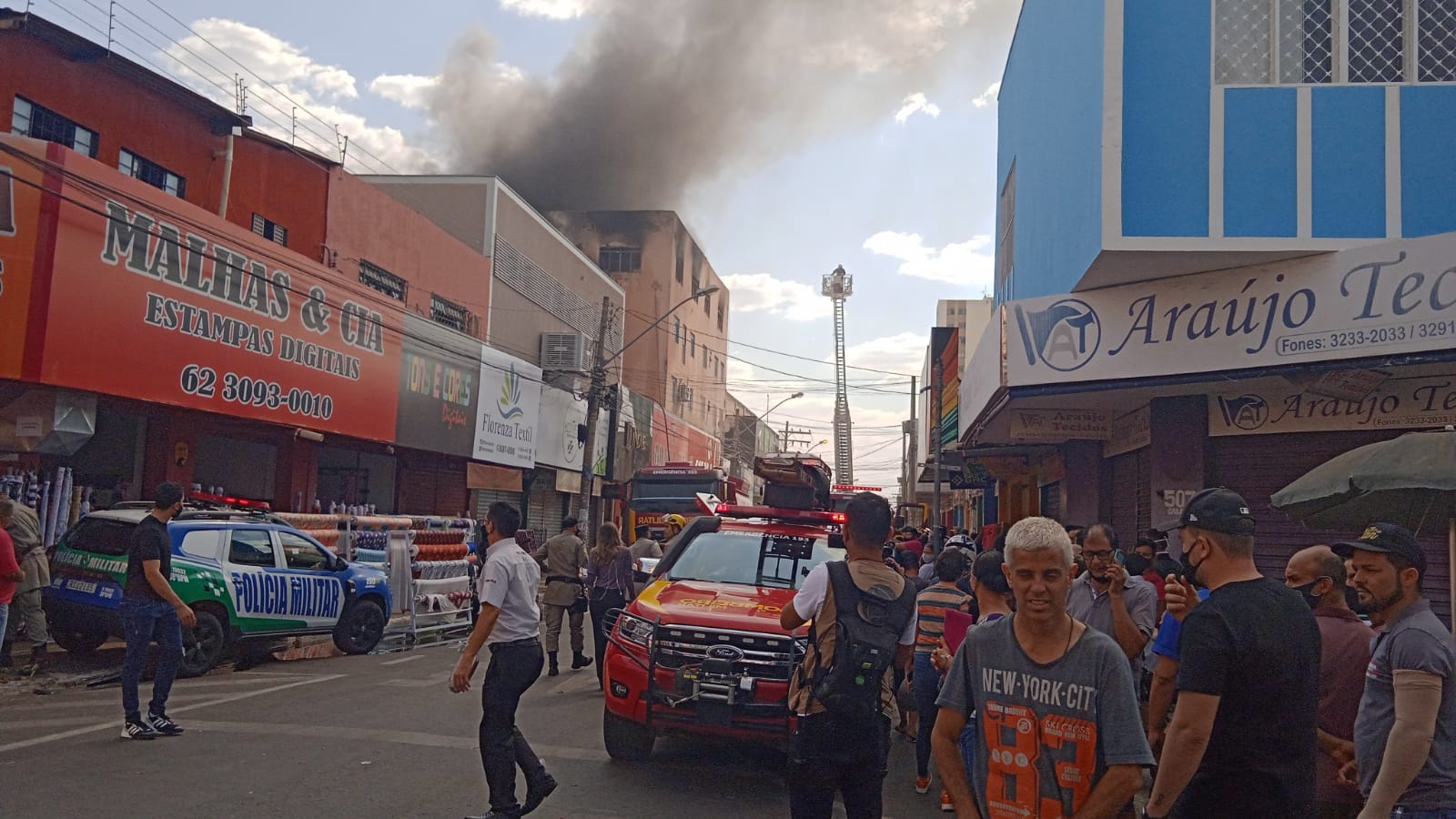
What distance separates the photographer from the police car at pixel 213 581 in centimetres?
1095

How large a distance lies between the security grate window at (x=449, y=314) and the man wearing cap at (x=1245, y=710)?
82.0ft

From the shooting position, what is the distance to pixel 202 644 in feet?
36.4

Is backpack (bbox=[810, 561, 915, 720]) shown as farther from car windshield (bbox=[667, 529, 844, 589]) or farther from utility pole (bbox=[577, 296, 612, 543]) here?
utility pole (bbox=[577, 296, 612, 543])

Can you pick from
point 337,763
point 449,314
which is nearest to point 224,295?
point 337,763

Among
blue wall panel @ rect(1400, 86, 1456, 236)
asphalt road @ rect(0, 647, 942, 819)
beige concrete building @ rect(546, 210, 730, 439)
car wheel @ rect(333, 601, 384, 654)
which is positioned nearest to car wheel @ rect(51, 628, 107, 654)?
asphalt road @ rect(0, 647, 942, 819)

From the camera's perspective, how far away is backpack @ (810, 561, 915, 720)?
14.0 feet

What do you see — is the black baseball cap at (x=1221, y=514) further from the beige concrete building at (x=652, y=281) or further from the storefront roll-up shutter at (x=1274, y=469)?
the beige concrete building at (x=652, y=281)

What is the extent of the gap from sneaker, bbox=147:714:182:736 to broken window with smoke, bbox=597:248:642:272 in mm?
48854

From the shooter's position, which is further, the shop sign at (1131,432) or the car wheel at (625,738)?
the shop sign at (1131,432)

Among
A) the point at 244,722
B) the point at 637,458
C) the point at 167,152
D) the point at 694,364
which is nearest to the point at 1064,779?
the point at 244,722

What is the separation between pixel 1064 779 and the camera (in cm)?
293

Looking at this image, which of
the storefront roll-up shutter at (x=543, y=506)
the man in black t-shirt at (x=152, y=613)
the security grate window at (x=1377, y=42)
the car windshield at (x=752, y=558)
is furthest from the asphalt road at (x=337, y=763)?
the storefront roll-up shutter at (x=543, y=506)

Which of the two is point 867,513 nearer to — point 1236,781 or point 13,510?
point 1236,781

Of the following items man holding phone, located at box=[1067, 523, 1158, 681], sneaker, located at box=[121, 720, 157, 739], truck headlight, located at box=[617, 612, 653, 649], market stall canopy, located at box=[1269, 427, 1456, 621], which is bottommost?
sneaker, located at box=[121, 720, 157, 739]
